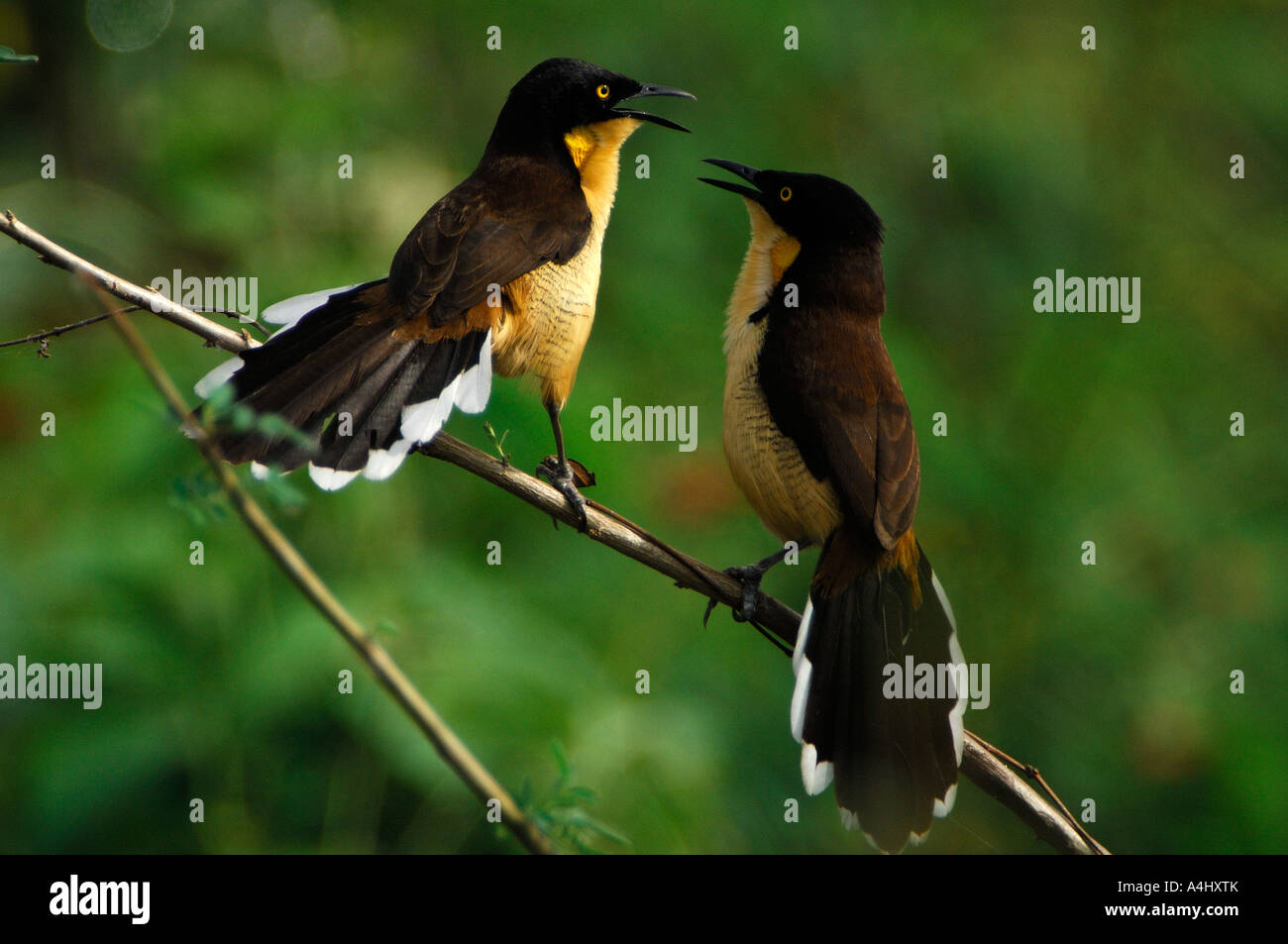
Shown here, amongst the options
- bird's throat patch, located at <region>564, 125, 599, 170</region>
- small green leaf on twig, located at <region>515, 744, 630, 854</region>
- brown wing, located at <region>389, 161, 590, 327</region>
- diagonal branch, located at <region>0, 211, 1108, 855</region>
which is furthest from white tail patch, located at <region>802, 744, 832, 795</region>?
bird's throat patch, located at <region>564, 125, 599, 170</region>

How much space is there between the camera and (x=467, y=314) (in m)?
3.57

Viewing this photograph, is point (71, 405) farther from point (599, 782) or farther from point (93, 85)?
point (599, 782)

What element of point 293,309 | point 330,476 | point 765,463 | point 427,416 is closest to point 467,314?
point 427,416

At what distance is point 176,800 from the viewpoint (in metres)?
4.41

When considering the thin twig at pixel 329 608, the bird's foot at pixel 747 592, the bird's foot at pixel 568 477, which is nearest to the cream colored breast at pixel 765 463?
the bird's foot at pixel 747 592

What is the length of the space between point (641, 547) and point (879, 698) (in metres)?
0.80

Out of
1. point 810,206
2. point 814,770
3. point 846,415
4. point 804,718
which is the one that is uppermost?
point 810,206

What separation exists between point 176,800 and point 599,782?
1535 mm

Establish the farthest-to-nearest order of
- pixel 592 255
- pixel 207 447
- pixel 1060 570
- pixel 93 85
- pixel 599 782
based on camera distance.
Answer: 1. pixel 93 85
2. pixel 1060 570
3. pixel 599 782
4. pixel 592 255
5. pixel 207 447

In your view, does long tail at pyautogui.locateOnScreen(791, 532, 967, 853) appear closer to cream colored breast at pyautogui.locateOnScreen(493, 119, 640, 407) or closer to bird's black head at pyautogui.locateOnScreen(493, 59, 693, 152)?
cream colored breast at pyautogui.locateOnScreen(493, 119, 640, 407)

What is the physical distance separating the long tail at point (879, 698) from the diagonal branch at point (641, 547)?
12 cm

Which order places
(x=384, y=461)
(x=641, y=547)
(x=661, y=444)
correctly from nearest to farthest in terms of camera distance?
(x=384, y=461)
(x=641, y=547)
(x=661, y=444)

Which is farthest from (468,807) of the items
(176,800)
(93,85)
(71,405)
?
(93,85)

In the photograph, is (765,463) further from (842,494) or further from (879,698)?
(879,698)
